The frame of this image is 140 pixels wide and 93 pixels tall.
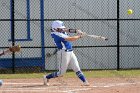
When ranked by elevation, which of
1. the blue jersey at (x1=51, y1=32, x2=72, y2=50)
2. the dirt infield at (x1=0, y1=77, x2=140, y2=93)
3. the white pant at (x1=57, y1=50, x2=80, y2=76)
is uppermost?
the blue jersey at (x1=51, y1=32, x2=72, y2=50)

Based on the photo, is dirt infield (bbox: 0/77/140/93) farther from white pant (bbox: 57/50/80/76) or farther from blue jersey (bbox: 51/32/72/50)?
blue jersey (bbox: 51/32/72/50)

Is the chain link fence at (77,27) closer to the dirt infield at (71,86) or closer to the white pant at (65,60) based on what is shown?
the dirt infield at (71,86)

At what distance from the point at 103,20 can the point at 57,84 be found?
18.0ft

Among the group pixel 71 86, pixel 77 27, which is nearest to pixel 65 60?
pixel 71 86

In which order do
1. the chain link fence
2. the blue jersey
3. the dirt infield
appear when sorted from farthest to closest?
1. the chain link fence
2. the blue jersey
3. the dirt infield

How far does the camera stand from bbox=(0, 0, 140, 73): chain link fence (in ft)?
62.7

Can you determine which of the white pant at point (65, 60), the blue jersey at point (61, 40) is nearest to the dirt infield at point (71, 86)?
the white pant at point (65, 60)

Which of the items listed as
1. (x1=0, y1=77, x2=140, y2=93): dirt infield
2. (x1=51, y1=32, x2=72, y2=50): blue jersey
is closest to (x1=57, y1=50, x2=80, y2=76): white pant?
(x1=51, y1=32, x2=72, y2=50): blue jersey

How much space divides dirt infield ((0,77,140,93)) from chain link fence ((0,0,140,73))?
11.1 feet

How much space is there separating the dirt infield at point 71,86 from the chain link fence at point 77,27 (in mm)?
3369

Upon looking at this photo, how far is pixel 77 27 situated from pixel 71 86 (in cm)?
603

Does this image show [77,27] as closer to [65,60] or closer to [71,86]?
[65,60]

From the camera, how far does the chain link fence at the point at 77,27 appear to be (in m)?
19.1

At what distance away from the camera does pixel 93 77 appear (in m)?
16.4
